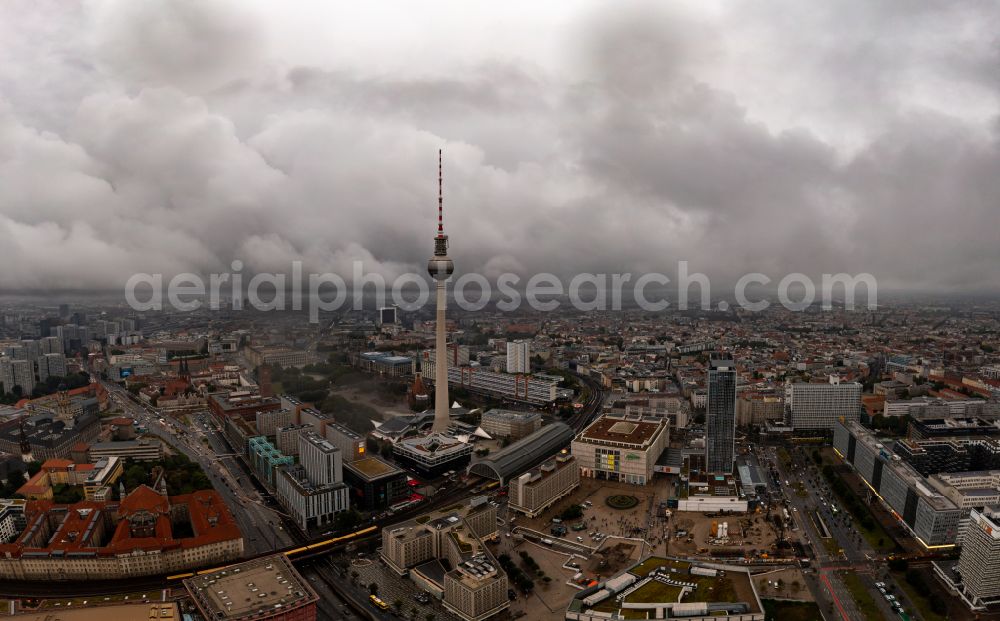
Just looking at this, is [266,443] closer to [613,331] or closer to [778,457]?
[778,457]

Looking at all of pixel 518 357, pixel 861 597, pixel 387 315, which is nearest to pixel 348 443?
pixel 861 597

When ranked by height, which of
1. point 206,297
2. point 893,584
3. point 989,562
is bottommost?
point 893,584

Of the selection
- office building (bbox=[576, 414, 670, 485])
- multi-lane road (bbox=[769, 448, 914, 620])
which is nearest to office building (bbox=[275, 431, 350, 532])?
office building (bbox=[576, 414, 670, 485])

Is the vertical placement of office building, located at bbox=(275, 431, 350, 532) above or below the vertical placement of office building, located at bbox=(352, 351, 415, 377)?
below

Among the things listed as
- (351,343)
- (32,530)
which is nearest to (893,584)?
(32,530)

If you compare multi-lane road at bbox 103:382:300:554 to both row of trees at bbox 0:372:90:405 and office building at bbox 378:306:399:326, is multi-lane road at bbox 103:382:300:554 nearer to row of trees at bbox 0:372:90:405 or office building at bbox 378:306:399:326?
row of trees at bbox 0:372:90:405

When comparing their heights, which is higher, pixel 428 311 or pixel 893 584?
pixel 428 311

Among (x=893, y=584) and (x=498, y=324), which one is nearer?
(x=893, y=584)

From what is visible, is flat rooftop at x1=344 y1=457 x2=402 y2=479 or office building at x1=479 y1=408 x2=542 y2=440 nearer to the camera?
flat rooftop at x1=344 y1=457 x2=402 y2=479

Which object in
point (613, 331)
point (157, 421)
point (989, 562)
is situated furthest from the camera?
point (613, 331)
